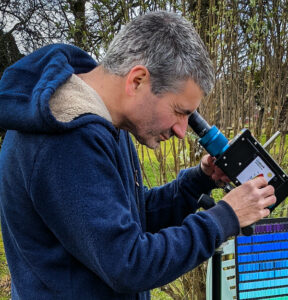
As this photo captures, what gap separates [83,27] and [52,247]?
232 centimetres

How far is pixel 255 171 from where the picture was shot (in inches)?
52.1

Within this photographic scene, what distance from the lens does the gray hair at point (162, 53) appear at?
110cm

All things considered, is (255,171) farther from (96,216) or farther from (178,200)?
(96,216)

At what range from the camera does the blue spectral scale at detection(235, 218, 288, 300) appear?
1706mm

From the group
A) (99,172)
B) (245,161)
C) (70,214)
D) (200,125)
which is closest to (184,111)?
(200,125)

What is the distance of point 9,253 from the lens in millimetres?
1170

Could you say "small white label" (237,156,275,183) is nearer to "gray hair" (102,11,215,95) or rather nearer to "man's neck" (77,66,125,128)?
"gray hair" (102,11,215,95)

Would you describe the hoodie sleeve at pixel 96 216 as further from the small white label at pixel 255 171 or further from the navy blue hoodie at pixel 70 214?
the small white label at pixel 255 171

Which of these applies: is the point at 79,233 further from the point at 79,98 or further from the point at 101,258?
the point at 79,98

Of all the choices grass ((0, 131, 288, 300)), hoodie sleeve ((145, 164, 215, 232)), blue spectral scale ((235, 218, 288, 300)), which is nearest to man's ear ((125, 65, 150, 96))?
hoodie sleeve ((145, 164, 215, 232))

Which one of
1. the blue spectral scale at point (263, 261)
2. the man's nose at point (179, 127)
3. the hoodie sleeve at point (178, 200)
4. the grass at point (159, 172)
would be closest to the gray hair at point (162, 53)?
the man's nose at point (179, 127)

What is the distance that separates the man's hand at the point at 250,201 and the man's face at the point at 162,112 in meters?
0.29

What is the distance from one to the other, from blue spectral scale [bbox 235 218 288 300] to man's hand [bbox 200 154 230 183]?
373 millimetres

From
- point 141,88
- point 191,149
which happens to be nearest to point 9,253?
point 141,88
